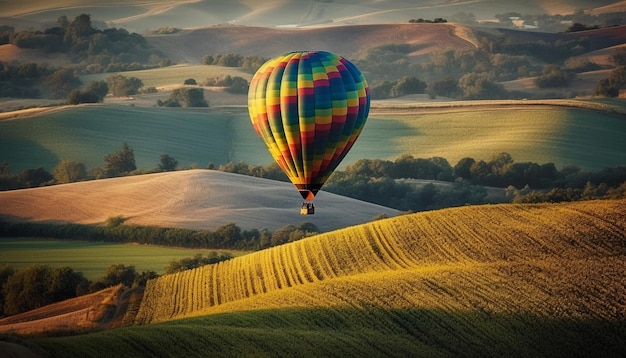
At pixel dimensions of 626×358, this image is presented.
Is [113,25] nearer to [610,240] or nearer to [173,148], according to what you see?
[173,148]

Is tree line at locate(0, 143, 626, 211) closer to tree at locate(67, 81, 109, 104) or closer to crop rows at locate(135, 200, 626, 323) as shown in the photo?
tree at locate(67, 81, 109, 104)

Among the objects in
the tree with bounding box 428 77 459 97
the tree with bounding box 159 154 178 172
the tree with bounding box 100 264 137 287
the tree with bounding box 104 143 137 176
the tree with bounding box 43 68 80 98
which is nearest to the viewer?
the tree with bounding box 100 264 137 287

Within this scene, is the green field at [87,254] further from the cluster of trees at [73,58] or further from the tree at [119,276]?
the cluster of trees at [73,58]

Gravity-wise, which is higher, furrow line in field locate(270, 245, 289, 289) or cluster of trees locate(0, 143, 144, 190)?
furrow line in field locate(270, 245, 289, 289)

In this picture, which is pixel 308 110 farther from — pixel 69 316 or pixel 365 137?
pixel 365 137

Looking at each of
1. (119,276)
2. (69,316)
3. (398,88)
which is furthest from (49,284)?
(398,88)

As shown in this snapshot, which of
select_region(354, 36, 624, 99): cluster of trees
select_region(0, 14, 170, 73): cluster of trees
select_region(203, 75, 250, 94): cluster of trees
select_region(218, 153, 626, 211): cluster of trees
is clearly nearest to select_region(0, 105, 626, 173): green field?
select_region(218, 153, 626, 211): cluster of trees
